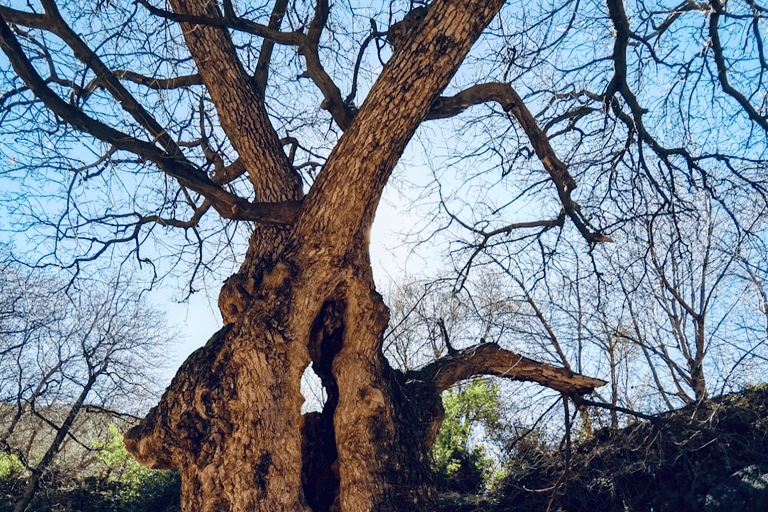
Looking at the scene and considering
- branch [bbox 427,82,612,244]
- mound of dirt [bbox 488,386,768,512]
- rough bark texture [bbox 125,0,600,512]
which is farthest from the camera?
mound of dirt [bbox 488,386,768,512]

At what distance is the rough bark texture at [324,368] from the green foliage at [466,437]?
638 centimetres

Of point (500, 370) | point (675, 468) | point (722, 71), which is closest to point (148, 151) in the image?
point (500, 370)

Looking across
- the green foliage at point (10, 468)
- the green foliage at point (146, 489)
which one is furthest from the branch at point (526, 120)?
the green foliage at point (10, 468)

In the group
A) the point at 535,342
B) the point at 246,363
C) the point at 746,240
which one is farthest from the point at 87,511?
the point at 746,240

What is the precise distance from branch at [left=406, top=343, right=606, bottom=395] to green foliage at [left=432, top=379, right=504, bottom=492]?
17.2 ft

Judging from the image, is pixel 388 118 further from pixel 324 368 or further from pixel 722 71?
pixel 722 71

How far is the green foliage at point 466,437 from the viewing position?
34.7 feet

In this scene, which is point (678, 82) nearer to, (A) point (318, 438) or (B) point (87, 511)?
(A) point (318, 438)

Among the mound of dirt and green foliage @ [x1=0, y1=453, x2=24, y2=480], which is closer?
the mound of dirt

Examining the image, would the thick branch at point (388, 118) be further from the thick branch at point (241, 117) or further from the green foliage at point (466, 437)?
the green foliage at point (466, 437)

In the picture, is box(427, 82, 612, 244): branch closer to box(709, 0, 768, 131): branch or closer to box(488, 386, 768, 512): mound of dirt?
box(709, 0, 768, 131): branch

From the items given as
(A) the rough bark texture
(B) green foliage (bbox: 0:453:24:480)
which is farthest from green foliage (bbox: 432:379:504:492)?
(B) green foliage (bbox: 0:453:24:480)

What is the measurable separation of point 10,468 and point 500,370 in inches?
470

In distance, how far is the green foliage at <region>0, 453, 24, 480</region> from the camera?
12.0 metres
